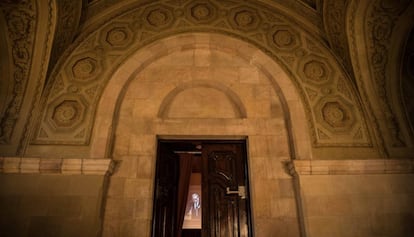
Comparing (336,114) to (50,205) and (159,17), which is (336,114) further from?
(50,205)

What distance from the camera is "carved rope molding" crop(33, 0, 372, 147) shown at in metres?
4.43

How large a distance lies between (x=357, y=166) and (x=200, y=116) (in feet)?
8.62

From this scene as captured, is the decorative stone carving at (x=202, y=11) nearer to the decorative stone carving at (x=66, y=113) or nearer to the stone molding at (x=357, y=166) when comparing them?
the decorative stone carving at (x=66, y=113)

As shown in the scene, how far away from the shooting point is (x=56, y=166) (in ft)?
13.0

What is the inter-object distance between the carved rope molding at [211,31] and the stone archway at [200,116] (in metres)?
Answer: 0.21

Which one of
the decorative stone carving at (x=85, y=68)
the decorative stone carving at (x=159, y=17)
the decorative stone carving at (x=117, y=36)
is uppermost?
the decorative stone carving at (x=159, y=17)

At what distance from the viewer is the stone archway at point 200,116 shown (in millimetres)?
4008

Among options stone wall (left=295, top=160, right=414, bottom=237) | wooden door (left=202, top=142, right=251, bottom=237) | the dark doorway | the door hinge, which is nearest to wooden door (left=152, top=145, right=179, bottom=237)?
the dark doorway

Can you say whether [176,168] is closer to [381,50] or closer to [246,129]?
[246,129]

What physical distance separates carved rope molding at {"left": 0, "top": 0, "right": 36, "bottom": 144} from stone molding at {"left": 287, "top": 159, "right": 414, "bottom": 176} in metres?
4.52

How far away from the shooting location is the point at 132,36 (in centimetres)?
508

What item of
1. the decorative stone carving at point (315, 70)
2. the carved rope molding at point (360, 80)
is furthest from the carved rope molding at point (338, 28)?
the decorative stone carving at point (315, 70)

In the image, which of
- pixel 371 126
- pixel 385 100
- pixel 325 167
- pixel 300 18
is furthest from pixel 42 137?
pixel 385 100

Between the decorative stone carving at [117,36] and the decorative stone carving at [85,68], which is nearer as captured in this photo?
the decorative stone carving at [85,68]
